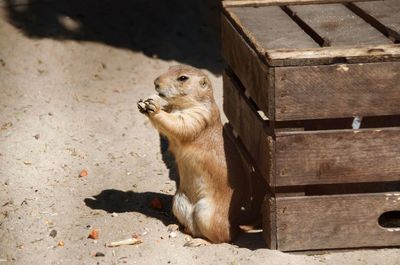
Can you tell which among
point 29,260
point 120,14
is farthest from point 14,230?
point 120,14

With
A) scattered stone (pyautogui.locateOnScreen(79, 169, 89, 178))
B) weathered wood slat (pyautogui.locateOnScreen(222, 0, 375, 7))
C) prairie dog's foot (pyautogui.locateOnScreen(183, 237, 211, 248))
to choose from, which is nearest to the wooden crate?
prairie dog's foot (pyautogui.locateOnScreen(183, 237, 211, 248))

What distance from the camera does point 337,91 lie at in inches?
176

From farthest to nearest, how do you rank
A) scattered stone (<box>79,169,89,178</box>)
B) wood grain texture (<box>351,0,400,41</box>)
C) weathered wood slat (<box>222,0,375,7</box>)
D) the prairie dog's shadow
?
1. scattered stone (<box>79,169,89,178</box>)
2. weathered wood slat (<box>222,0,375,7</box>)
3. the prairie dog's shadow
4. wood grain texture (<box>351,0,400,41</box>)

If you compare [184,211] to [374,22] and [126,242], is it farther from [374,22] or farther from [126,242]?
[374,22]

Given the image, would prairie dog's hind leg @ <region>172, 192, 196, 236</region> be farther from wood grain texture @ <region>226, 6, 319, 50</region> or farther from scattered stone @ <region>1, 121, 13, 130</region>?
scattered stone @ <region>1, 121, 13, 130</region>

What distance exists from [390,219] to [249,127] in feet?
3.34

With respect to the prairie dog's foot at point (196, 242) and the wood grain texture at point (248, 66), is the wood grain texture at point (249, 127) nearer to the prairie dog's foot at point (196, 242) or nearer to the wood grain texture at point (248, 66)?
the wood grain texture at point (248, 66)

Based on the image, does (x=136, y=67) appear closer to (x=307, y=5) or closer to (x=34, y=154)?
(x=34, y=154)

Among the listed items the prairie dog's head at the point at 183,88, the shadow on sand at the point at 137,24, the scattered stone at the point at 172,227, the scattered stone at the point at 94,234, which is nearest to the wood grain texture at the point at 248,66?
the prairie dog's head at the point at 183,88

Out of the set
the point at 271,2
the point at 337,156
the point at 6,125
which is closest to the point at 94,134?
the point at 6,125

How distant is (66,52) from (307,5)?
10.3 feet

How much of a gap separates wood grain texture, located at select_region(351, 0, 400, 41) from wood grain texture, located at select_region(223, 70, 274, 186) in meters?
0.90

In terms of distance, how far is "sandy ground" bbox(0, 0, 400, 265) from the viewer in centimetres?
506

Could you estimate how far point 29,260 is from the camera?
4.96 m
